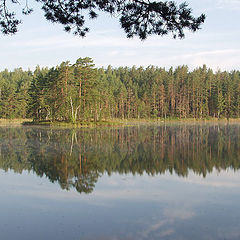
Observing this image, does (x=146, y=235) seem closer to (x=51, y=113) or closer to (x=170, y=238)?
(x=170, y=238)

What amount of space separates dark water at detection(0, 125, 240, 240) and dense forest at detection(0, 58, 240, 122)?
41825mm

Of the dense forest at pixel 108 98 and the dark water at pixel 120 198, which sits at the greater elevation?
the dense forest at pixel 108 98

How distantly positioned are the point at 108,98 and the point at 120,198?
75476 mm

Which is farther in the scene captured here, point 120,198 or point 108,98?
point 108,98

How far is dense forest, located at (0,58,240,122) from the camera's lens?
2275 inches

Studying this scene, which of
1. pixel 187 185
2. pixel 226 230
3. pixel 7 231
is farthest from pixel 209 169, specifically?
pixel 7 231

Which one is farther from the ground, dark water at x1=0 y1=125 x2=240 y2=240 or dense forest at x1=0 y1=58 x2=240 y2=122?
dense forest at x1=0 y1=58 x2=240 y2=122

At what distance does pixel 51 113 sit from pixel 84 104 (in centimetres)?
1255

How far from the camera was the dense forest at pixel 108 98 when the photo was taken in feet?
190

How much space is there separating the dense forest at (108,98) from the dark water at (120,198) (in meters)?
41.8

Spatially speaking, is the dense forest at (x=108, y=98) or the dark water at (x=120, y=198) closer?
the dark water at (x=120, y=198)

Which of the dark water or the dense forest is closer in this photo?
the dark water

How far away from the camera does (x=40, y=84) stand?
69312 mm

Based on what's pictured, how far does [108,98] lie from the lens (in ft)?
277
